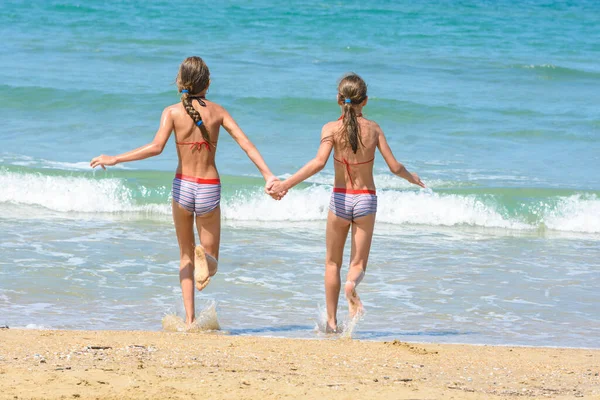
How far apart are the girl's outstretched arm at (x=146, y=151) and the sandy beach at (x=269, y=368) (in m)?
1.11

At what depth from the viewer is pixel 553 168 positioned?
44.8 feet

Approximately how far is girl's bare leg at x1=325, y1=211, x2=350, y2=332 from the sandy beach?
48 centimetres

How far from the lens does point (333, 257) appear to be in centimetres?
619

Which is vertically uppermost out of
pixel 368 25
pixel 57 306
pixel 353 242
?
pixel 368 25

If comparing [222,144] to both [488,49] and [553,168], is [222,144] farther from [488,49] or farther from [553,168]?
[488,49]

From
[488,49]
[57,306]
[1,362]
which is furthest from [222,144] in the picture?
[488,49]

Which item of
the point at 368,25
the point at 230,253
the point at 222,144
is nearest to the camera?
the point at 230,253

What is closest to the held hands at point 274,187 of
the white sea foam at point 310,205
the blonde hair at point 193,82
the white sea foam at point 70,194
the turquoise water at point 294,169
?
the blonde hair at point 193,82

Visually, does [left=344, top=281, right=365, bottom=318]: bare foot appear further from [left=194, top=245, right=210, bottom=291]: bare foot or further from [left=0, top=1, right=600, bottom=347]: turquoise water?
[left=194, top=245, right=210, bottom=291]: bare foot

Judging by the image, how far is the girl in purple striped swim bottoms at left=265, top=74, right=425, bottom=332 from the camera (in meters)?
5.86

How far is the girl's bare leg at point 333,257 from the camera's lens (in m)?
6.08

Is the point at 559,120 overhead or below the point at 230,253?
overhead

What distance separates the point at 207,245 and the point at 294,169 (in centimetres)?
730

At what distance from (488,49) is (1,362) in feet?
73.7
